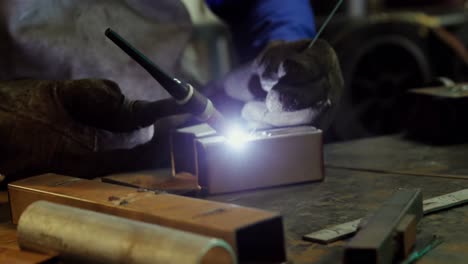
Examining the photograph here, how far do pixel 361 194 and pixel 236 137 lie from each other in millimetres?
275

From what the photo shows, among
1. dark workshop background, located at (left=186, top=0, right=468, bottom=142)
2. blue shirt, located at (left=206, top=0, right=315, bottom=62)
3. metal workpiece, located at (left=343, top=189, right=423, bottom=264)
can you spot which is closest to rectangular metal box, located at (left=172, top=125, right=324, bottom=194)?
metal workpiece, located at (left=343, top=189, right=423, bottom=264)

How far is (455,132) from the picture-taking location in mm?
1896

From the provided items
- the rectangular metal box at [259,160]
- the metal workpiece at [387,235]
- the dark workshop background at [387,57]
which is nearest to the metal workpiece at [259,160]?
the rectangular metal box at [259,160]

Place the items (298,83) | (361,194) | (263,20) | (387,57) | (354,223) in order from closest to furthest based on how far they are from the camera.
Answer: (354,223) → (361,194) → (298,83) → (263,20) → (387,57)

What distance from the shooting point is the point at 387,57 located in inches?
143

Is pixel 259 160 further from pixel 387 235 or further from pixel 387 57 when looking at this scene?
pixel 387 57

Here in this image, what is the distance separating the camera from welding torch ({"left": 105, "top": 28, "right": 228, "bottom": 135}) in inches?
49.5

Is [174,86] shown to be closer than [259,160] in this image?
Yes

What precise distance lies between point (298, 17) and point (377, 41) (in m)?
1.36

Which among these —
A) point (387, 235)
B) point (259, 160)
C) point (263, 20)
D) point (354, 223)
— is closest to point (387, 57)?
point (263, 20)

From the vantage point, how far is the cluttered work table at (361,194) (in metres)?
1.05

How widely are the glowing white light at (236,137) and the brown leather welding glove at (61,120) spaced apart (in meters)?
0.14

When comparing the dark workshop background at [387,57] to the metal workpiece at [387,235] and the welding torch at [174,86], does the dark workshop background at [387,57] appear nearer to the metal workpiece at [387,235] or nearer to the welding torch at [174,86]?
the welding torch at [174,86]

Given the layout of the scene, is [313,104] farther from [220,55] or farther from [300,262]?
[220,55]
